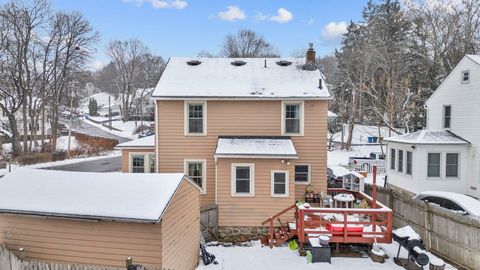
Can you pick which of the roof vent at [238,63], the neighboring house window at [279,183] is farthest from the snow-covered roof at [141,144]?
the neighboring house window at [279,183]

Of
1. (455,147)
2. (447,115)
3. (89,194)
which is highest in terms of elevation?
(447,115)

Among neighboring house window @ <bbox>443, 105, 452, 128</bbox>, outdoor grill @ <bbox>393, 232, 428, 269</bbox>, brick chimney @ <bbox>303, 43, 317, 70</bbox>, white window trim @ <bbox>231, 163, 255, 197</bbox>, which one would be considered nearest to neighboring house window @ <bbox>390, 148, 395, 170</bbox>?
neighboring house window @ <bbox>443, 105, 452, 128</bbox>

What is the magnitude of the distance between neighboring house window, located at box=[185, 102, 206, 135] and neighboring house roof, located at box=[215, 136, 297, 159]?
40.2 inches

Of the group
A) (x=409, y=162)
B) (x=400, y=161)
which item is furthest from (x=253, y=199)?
(x=400, y=161)

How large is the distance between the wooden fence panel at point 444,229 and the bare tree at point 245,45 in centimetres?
4718

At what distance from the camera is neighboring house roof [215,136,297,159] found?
13.9 meters

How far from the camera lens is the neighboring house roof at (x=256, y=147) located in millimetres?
13898

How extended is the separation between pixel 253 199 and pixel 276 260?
339cm

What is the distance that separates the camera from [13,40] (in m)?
33.3

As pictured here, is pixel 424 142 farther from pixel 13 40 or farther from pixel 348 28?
pixel 348 28

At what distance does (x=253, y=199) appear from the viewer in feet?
46.4

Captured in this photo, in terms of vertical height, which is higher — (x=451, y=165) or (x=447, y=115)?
(x=447, y=115)

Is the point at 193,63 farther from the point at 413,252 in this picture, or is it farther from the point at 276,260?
the point at 413,252

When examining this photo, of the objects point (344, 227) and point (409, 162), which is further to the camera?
point (409, 162)
